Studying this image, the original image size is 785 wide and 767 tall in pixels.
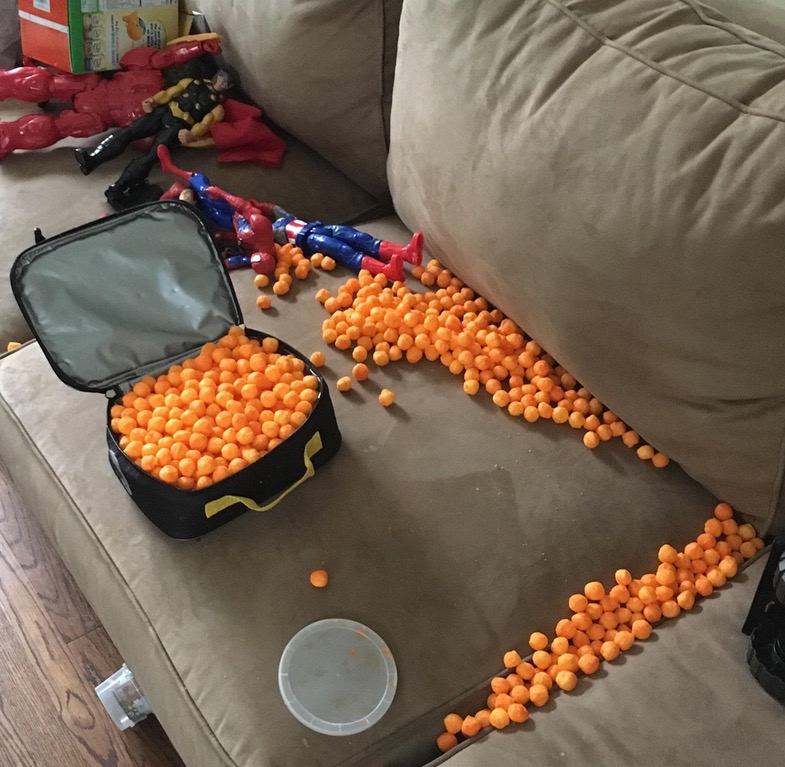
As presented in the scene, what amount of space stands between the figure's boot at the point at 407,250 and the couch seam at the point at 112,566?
609 millimetres

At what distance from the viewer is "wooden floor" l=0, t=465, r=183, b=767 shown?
1211 mm

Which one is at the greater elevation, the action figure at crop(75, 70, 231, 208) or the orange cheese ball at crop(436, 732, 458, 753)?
the action figure at crop(75, 70, 231, 208)

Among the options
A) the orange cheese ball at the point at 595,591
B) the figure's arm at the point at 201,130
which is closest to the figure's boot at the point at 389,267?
the figure's arm at the point at 201,130

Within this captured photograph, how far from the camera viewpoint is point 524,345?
1203 millimetres

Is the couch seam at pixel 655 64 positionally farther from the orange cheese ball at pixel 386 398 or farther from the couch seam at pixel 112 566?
the couch seam at pixel 112 566

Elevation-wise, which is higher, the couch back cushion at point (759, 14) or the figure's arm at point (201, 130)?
the couch back cushion at point (759, 14)

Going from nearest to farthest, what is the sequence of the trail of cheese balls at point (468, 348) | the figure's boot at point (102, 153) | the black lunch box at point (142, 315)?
the black lunch box at point (142, 315), the trail of cheese balls at point (468, 348), the figure's boot at point (102, 153)

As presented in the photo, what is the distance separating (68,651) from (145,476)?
1.85 feet

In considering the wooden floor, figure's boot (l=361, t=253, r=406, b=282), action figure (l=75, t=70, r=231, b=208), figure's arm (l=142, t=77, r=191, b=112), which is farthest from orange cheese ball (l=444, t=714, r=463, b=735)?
figure's arm (l=142, t=77, r=191, b=112)

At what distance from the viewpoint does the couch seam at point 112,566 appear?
85 centimetres

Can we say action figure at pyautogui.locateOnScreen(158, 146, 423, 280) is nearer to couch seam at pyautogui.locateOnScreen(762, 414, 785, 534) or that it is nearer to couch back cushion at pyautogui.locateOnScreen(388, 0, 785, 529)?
couch back cushion at pyautogui.locateOnScreen(388, 0, 785, 529)

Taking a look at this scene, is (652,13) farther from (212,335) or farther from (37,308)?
(37,308)

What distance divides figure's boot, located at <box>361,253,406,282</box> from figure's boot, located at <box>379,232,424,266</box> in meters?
0.01

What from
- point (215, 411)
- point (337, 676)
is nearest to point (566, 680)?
point (337, 676)
